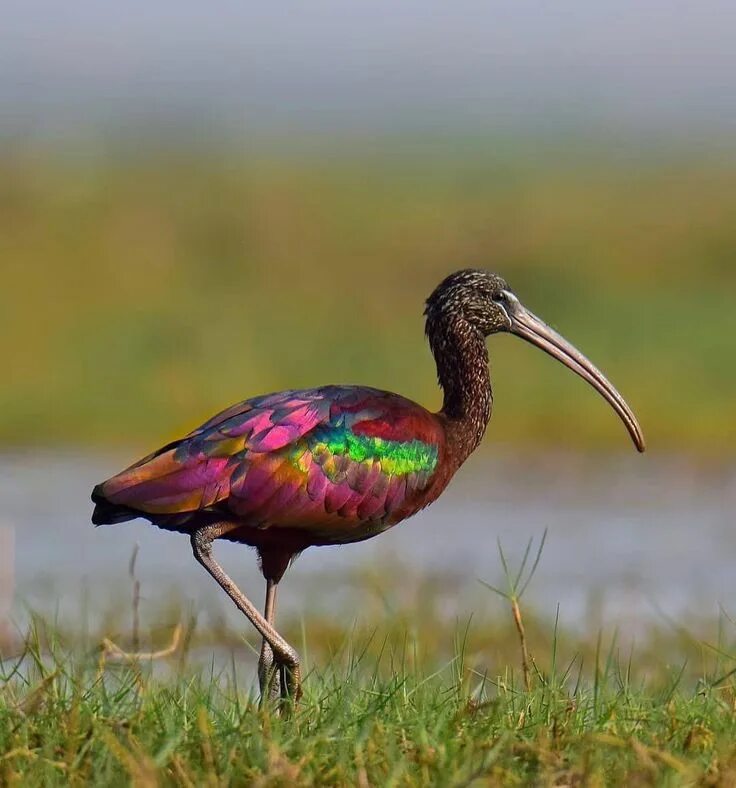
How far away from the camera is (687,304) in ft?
76.2

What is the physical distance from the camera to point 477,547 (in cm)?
1285

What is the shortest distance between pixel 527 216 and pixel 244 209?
155 inches

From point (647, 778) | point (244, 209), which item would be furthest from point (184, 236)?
point (647, 778)

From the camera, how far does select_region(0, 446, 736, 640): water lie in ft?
35.6

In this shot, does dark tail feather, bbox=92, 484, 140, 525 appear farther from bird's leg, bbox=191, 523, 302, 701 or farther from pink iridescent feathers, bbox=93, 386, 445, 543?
Answer: bird's leg, bbox=191, 523, 302, 701

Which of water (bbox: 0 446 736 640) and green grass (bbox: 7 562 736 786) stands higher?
green grass (bbox: 7 562 736 786)

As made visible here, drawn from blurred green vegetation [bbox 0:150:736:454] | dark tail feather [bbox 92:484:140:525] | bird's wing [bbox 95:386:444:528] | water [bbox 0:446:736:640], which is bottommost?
water [bbox 0:446:736:640]

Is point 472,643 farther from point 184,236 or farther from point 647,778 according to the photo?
point 184,236

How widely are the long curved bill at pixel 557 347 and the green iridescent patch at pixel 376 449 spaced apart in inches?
28.3

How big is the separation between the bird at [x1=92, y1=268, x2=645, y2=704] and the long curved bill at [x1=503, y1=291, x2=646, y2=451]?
1.45 feet

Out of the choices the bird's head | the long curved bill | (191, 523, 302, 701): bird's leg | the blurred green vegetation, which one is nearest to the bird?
(191, 523, 302, 701): bird's leg

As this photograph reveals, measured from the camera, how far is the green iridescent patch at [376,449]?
605cm

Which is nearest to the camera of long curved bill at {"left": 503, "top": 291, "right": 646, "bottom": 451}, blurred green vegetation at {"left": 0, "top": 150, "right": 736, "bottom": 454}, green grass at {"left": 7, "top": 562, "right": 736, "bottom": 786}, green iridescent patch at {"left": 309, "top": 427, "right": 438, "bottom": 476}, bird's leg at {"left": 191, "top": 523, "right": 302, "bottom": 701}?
green grass at {"left": 7, "top": 562, "right": 736, "bottom": 786}

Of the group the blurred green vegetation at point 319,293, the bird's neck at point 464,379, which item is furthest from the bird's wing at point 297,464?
the blurred green vegetation at point 319,293
